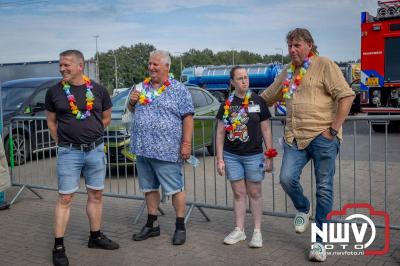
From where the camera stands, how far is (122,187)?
26.5ft

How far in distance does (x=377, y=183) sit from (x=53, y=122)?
5.35 m

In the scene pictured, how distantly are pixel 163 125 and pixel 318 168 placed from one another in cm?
155

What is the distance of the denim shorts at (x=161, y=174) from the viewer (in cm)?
523

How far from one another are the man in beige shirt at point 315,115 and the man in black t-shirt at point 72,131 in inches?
71.7

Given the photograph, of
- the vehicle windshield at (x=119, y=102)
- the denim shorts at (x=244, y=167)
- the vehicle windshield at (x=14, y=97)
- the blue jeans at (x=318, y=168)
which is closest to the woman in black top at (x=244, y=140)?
the denim shorts at (x=244, y=167)

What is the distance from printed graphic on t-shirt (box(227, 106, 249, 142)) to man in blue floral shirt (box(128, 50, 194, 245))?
1.48ft

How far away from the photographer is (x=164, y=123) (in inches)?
201

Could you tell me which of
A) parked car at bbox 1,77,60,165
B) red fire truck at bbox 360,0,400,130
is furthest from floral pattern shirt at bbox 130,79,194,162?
red fire truck at bbox 360,0,400,130

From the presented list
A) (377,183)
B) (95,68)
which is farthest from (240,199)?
(95,68)

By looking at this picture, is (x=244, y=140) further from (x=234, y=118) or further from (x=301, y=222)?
(x=301, y=222)

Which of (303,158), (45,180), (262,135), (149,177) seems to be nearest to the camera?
(303,158)

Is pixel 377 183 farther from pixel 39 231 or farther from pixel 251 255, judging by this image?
pixel 39 231

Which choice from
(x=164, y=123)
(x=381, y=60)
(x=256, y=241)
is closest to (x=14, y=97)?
(x=164, y=123)

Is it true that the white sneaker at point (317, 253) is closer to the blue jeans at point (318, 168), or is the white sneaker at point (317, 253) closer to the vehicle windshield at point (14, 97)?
the blue jeans at point (318, 168)
